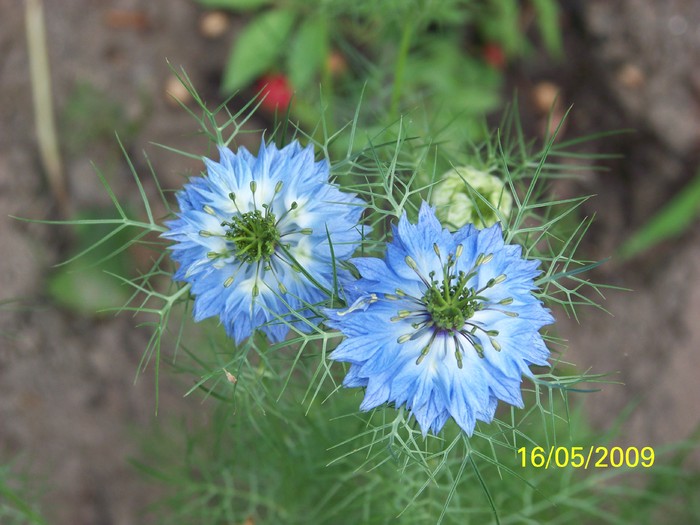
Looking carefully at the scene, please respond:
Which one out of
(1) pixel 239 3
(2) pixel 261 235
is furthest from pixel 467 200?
(1) pixel 239 3

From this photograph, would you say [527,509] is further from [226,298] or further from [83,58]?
[83,58]

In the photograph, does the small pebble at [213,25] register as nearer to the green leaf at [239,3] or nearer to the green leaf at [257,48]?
the green leaf at [239,3]

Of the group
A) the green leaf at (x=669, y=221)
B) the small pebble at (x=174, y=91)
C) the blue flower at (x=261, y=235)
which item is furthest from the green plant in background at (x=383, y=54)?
the blue flower at (x=261, y=235)

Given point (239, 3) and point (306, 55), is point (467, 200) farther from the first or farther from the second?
point (239, 3)

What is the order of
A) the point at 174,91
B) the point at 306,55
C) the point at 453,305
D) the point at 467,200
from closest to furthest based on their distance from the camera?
the point at 453,305, the point at 467,200, the point at 306,55, the point at 174,91

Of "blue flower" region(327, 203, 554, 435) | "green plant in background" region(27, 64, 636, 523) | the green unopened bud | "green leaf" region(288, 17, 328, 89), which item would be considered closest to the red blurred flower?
"green leaf" region(288, 17, 328, 89)

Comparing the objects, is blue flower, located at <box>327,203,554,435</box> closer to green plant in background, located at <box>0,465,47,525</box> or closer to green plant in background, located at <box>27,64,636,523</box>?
green plant in background, located at <box>27,64,636,523</box>
